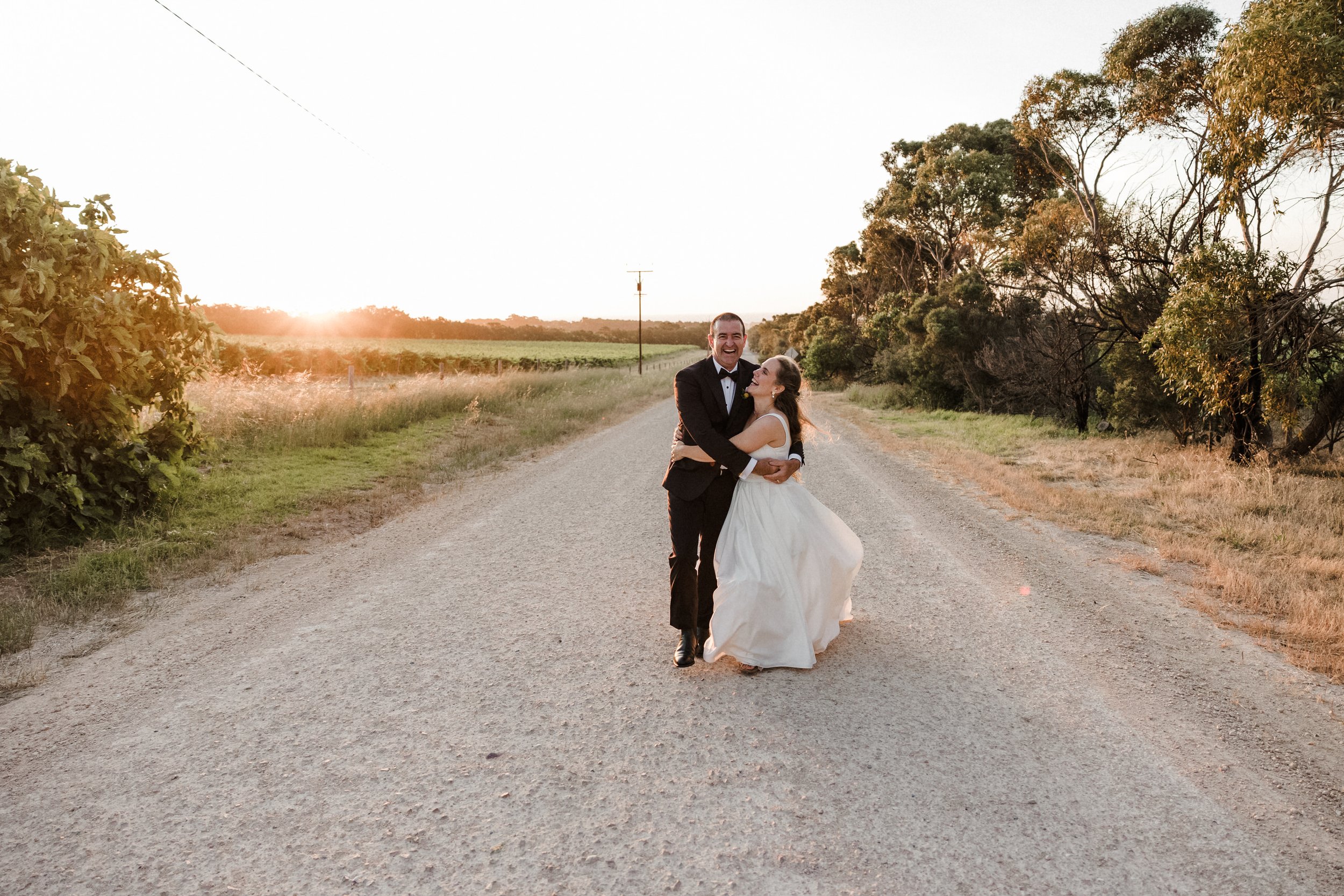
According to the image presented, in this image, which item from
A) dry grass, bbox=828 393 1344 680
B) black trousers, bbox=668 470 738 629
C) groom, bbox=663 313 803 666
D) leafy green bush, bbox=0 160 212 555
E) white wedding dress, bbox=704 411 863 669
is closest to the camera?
white wedding dress, bbox=704 411 863 669

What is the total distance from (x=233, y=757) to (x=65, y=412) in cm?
556

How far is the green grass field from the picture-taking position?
47.4 m

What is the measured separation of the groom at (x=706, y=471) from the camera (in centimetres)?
445

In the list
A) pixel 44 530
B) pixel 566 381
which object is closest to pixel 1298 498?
pixel 44 530

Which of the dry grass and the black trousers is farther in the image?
the dry grass

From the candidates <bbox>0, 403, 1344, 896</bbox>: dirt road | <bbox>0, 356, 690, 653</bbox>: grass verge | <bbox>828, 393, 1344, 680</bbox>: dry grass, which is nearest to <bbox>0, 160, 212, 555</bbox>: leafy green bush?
<bbox>0, 356, 690, 653</bbox>: grass verge

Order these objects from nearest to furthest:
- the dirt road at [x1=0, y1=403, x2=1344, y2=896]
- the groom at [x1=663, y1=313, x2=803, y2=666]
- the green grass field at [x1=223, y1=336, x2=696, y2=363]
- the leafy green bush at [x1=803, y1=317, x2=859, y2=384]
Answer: the dirt road at [x1=0, y1=403, x2=1344, y2=896]
the groom at [x1=663, y1=313, x2=803, y2=666]
the leafy green bush at [x1=803, y1=317, x2=859, y2=384]
the green grass field at [x1=223, y1=336, x2=696, y2=363]

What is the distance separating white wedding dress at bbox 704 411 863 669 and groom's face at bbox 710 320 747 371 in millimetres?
429

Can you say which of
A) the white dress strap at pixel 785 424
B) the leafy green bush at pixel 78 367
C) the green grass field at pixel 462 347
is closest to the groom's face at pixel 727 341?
the white dress strap at pixel 785 424

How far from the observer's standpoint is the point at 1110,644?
479 centimetres

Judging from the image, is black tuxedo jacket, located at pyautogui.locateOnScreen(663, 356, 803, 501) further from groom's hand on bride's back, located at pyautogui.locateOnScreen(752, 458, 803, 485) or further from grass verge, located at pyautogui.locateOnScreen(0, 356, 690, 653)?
grass verge, located at pyautogui.locateOnScreen(0, 356, 690, 653)

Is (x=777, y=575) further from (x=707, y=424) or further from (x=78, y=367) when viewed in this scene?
(x=78, y=367)

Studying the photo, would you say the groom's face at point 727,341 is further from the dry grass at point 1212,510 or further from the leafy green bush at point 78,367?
the leafy green bush at point 78,367

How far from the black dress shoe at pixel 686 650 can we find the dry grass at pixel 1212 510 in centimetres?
367
